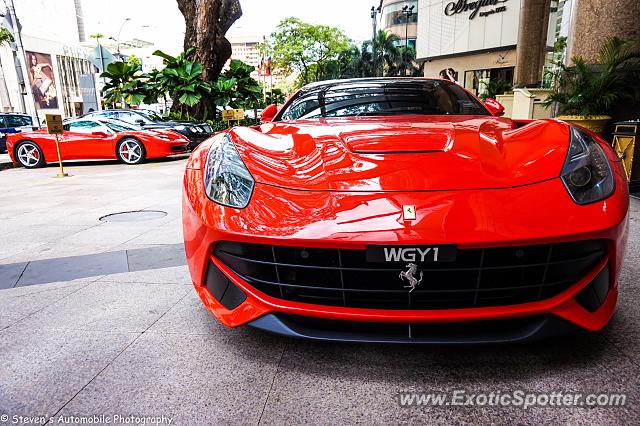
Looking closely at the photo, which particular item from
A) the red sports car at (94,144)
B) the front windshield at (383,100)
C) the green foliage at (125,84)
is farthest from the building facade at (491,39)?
the green foliage at (125,84)

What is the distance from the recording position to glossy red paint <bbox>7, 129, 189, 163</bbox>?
1040 cm

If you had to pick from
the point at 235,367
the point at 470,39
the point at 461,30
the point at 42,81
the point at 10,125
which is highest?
the point at 461,30

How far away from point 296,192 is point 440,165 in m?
0.57

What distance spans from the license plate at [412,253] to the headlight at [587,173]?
53 cm

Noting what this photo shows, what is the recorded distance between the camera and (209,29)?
15.7 meters

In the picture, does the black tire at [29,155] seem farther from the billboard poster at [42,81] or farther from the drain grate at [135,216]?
the billboard poster at [42,81]

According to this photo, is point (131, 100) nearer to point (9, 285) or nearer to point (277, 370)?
point (9, 285)

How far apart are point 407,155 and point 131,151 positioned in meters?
10.1

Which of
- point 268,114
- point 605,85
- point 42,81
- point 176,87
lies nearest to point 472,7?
point 176,87

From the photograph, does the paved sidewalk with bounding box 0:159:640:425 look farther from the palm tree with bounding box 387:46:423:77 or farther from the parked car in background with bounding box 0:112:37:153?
the palm tree with bounding box 387:46:423:77

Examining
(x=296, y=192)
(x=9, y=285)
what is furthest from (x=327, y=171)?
(x=9, y=285)

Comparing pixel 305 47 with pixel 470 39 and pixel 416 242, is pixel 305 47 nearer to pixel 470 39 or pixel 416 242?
pixel 470 39

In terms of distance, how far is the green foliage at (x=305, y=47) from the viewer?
42500 mm

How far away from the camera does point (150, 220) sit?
14.7 ft
